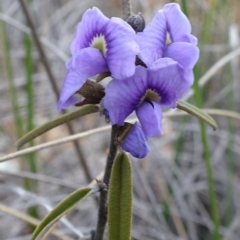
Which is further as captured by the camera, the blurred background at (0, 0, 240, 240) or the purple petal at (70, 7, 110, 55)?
the blurred background at (0, 0, 240, 240)

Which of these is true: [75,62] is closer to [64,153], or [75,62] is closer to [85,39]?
[85,39]

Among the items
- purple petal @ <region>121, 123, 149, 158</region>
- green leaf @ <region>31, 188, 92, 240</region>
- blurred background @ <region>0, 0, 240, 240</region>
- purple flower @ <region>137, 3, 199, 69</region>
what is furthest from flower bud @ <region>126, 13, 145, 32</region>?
blurred background @ <region>0, 0, 240, 240</region>

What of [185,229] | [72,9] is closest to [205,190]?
[185,229]

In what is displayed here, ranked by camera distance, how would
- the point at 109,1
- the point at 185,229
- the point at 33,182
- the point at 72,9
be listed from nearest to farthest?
1. the point at 33,182
2. the point at 185,229
3. the point at 72,9
4. the point at 109,1

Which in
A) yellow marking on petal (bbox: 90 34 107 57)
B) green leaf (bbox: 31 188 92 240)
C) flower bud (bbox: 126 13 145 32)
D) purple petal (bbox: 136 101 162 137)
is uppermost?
flower bud (bbox: 126 13 145 32)

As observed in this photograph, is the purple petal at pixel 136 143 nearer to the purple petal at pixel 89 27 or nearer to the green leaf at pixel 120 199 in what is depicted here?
the green leaf at pixel 120 199

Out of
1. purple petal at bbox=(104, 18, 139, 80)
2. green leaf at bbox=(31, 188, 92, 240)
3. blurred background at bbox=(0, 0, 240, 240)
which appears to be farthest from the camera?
blurred background at bbox=(0, 0, 240, 240)

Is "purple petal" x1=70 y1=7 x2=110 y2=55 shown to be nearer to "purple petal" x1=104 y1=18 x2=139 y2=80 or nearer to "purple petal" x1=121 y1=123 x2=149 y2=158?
"purple petal" x1=104 y1=18 x2=139 y2=80
